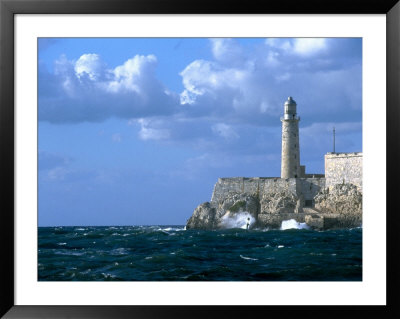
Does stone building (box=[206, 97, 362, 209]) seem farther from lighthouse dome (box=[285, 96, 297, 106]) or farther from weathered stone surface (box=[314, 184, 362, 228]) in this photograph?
weathered stone surface (box=[314, 184, 362, 228])

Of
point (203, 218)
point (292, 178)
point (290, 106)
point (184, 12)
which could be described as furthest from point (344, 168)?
point (184, 12)

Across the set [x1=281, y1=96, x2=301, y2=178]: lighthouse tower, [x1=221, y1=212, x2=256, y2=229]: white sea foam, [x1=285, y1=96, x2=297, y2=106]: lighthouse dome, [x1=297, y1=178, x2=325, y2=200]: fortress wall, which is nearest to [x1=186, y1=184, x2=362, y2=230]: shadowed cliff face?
[x1=221, y1=212, x2=256, y2=229]: white sea foam

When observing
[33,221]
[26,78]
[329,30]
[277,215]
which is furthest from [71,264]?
[277,215]

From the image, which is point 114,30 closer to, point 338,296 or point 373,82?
point 373,82

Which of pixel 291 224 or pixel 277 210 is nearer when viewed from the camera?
pixel 291 224

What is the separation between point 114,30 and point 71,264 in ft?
15.0

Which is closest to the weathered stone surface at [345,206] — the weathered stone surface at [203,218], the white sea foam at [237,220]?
the white sea foam at [237,220]

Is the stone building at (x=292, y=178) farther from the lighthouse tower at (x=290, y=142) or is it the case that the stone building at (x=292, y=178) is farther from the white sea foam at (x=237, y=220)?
the white sea foam at (x=237, y=220)

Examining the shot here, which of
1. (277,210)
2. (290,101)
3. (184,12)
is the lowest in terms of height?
(277,210)

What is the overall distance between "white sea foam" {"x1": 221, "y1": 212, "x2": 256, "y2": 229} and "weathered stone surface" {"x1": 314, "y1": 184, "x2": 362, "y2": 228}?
4732 mm

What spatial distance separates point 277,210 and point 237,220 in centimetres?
254

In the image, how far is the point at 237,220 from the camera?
35.6 m

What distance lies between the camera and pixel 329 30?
617 cm

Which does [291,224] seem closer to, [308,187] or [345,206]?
[308,187]
